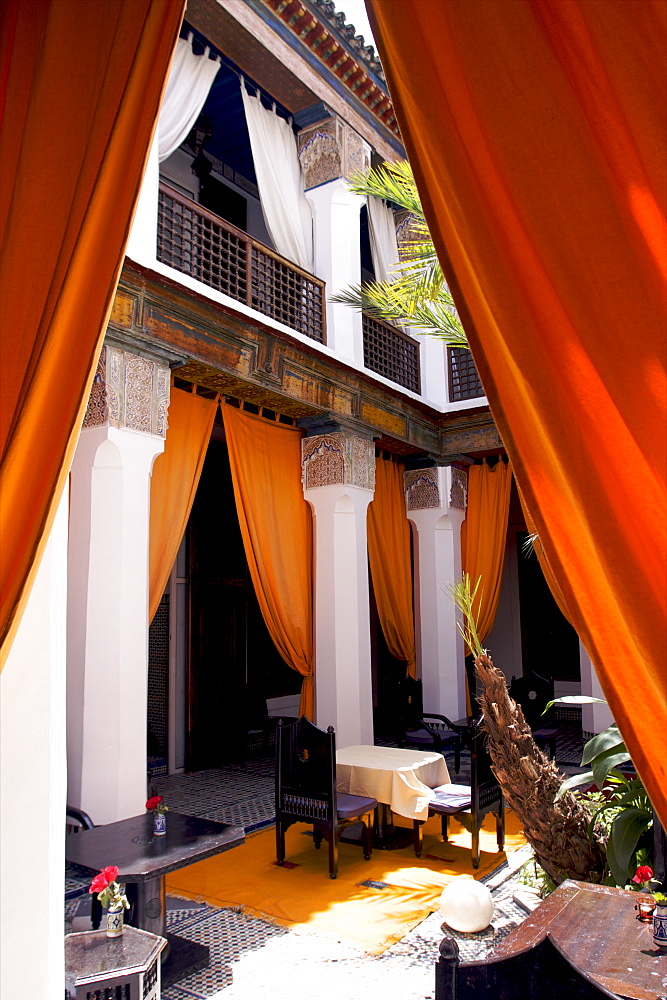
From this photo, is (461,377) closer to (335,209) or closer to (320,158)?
(335,209)

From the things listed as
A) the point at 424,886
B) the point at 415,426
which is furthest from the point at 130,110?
the point at 415,426

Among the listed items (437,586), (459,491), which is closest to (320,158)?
(459,491)

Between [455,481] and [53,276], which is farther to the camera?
[455,481]

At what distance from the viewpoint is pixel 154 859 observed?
2.79 m

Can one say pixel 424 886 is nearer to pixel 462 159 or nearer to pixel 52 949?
pixel 52 949

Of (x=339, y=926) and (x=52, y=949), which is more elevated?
(x=52, y=949)

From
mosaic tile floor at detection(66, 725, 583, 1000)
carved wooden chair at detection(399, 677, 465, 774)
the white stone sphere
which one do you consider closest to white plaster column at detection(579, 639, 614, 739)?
carved wooden chair at detection(399, 677, 465, 774)

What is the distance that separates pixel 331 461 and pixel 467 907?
3634mm

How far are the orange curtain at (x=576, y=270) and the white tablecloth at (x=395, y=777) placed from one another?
3.66 meters

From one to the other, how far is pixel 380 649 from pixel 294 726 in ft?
15.2

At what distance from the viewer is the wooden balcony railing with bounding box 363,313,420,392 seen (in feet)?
22.0

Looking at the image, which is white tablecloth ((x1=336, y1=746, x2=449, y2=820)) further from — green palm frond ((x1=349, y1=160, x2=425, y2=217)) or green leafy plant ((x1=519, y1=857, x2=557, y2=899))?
green palm frond ((x1=349, y1=160, x2=425, y2=217))

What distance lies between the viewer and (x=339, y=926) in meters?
3.22

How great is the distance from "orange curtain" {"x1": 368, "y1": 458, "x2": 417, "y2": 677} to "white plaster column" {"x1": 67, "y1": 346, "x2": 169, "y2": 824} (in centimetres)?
314
